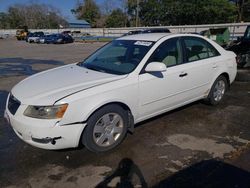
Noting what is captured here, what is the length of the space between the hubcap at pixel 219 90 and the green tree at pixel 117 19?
73578mm

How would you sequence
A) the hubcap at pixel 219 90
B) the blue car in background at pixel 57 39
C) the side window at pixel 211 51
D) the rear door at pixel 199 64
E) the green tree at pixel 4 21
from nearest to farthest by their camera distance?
the rear door at pixel 199 64
the side window at pixel 211 51
the hubcap at pixel 219 90
the blue car in background at pixel 57 39
the green tree at pixel 4 21

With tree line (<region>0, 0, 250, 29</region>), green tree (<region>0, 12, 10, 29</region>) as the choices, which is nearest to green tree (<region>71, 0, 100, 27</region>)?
tree line (<region>0, 0, 250, 29</region>)

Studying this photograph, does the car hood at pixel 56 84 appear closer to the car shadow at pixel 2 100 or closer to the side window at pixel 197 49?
the side window at pixel 197 49

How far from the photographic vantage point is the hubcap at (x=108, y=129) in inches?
144

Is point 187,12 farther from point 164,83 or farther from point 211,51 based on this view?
point 164,83

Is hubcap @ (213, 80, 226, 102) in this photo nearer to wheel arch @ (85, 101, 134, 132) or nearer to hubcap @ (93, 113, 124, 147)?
wheel arch @ (85, 101, 134, 132)

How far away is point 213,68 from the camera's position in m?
5.24

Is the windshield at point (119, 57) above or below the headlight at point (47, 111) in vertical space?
above

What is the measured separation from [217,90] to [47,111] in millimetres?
3700

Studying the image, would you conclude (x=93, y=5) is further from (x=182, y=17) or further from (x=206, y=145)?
(x=206, y=145)

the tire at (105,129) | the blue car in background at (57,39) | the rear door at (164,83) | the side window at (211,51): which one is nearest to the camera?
the tire at (105,129)

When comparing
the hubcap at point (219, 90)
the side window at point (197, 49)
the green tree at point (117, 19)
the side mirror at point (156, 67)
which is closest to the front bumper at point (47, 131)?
the side mirror at point (156, 67)

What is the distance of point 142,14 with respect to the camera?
68.4 metres

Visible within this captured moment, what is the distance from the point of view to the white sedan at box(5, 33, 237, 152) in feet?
11.0
